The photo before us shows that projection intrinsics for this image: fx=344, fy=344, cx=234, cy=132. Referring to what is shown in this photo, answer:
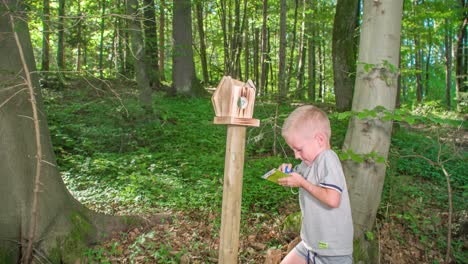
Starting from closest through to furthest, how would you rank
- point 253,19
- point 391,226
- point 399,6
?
1. point 399,6
2. point 391,226
3. point 253,19

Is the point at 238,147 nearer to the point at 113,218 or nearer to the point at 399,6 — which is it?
the point at 399,6

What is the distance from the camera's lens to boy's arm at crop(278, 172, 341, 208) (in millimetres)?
2092

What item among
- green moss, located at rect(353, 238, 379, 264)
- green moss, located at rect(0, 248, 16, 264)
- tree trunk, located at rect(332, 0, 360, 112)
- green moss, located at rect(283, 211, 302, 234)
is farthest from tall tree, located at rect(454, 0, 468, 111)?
green moss, located at rect(0, 248, 16, 264)

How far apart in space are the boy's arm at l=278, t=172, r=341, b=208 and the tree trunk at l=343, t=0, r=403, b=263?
1.59 metres

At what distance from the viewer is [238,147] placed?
8.31 feet

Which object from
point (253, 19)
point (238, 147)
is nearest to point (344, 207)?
point (238, 147)

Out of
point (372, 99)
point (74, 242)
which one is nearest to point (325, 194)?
point (372, 99)

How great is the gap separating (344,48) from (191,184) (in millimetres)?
5304

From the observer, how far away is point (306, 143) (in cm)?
224

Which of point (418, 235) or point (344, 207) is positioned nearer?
point (344, 207)

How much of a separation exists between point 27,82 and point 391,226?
435 cm

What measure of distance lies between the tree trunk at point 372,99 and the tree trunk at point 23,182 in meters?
3.18

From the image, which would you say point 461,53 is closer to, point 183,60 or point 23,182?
point 183,60

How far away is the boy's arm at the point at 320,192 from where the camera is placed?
2092 millimetres
